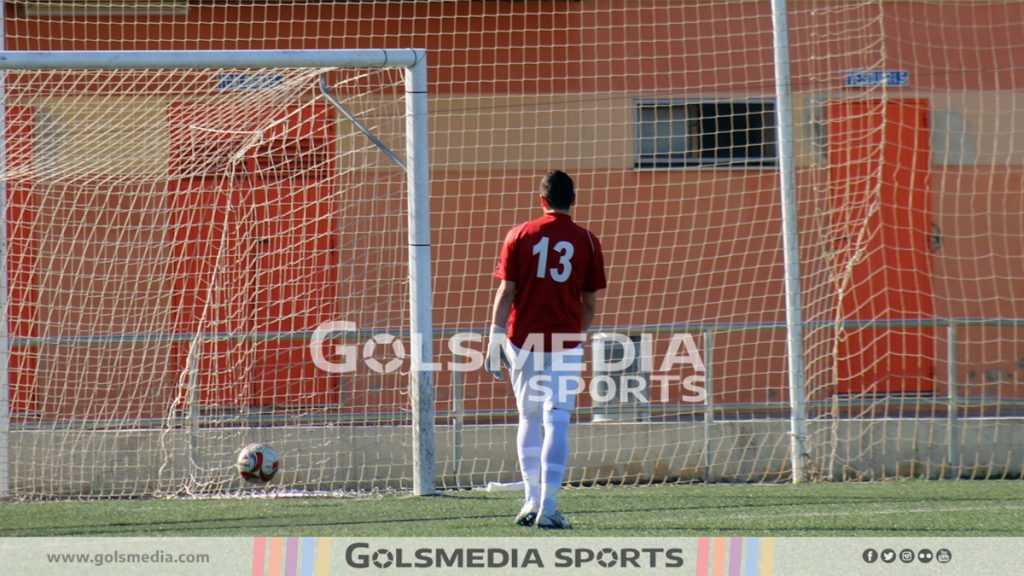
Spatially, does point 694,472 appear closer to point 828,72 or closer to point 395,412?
point 395,412

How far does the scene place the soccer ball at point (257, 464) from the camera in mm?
6953

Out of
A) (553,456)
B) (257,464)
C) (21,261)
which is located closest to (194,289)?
(21,261)

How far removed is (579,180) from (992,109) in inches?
137

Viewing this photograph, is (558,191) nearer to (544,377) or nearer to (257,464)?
(544,377)

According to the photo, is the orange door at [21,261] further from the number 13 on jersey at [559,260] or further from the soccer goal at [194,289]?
the number 13 on jersey at [559,260]

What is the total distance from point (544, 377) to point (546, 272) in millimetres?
446

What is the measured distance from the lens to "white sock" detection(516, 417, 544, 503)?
571 centimetres

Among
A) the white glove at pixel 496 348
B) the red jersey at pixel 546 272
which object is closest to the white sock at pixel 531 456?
the white glove at pixel 496 348

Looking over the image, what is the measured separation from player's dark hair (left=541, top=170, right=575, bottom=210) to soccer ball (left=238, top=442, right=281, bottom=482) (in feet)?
7.66

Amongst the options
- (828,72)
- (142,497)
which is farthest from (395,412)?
(828,72)

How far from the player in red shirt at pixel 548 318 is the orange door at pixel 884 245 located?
4389mm

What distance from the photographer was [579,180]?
34.9 ft

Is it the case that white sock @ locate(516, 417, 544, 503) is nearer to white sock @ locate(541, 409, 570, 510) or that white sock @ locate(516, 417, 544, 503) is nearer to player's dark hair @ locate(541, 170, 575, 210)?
white sock @ locate(541, 409, 570, 510)

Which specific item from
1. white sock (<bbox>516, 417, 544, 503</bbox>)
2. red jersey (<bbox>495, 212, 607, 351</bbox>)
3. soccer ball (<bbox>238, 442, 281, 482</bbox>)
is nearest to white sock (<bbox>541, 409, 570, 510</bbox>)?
white sock (<bbox>516, 417, 544, 503</bbox>)
